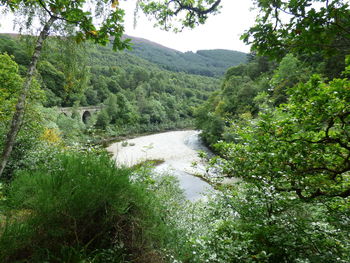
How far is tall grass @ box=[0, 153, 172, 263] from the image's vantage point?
5.76ft

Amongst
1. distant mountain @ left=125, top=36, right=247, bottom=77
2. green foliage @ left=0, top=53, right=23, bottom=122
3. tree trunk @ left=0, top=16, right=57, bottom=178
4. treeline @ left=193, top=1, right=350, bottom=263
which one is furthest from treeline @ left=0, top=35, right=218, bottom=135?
distant mountain @ left=125, top=36, right=247, bottom=77

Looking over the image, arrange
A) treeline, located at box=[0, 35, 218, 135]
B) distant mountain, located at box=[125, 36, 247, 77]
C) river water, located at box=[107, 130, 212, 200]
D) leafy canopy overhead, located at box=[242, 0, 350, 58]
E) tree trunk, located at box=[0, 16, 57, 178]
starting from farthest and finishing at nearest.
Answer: distant mountain, located at box=[125, 36, 247, 77] → river water, located at box=[107, 130, 212, 200] → treeline, located at box=[0, 35, 218, 135] → tree trunk, located at box=[0, 16, 57, 178] → leafy canopy overhead, located at box=[242, 0, 350, 58]

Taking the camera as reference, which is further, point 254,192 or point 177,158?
point 177,158

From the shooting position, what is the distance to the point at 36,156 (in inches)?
258

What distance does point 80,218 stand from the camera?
2021 mm

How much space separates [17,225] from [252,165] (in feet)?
9.29

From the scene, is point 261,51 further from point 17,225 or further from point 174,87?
point 174,87

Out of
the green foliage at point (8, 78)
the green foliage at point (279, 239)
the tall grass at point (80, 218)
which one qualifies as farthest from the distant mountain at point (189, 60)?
the tall grass at point (80, 218)

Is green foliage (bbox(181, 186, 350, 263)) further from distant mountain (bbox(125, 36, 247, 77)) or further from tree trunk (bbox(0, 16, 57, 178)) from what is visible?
distant mountain (bbox(125, 36, 247, 77))

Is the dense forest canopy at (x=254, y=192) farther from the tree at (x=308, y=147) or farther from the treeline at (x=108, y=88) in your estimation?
the treeline at (x=108, y=88)

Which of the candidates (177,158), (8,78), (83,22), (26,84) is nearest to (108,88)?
(177,158)

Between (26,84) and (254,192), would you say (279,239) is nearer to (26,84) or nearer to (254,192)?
(254,192)

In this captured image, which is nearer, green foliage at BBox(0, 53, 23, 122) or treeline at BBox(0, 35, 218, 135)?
treeline at BBox(0, 35, 218, 135)

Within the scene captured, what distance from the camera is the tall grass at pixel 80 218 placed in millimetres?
1756
